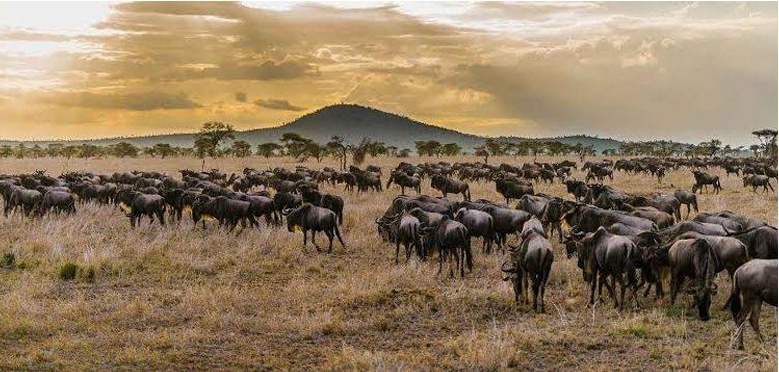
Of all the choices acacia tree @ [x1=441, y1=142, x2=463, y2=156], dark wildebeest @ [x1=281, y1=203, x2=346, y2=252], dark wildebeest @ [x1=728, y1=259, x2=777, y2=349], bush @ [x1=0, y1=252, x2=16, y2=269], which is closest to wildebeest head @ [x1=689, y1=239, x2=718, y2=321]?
dark wildebeest @ [x1=728, y1=259, x2=777, y2=349]

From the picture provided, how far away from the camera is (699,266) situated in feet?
37.2

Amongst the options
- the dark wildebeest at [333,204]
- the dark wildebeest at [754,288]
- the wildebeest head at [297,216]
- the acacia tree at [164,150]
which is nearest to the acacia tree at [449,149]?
the acacia tree at [164,150]

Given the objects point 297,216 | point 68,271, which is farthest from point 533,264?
point 68,271

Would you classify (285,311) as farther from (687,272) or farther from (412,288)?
(687,272)

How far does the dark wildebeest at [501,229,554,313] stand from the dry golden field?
425 mm

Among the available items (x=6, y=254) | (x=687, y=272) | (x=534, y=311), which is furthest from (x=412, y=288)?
(x=6, y=254)

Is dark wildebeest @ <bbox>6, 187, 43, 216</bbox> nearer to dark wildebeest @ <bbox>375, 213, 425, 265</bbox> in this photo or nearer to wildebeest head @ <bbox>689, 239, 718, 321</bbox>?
dark wildebeest @ <bbox>375, 213, 425, 265</bbox>

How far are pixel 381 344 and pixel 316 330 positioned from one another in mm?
1255

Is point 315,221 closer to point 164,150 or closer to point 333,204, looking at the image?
point 333,204

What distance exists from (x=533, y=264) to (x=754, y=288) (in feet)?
12.7

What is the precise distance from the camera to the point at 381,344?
10539mm

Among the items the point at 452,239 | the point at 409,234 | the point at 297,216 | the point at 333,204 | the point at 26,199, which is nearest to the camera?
the point at 452,239

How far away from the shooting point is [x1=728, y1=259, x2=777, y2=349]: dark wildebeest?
30.4 feet

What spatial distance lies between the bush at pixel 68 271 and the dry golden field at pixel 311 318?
20 cm
